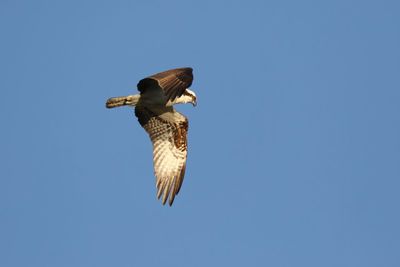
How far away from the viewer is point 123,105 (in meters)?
14.0

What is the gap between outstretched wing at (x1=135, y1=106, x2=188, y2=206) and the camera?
14.7 metres

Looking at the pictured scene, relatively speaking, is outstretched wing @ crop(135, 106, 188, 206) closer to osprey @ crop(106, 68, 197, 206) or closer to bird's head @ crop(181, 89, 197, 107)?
osprey @ crop(106, 68, 197, 206)

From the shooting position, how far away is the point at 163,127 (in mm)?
15234

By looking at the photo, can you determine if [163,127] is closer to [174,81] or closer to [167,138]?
[167,138]

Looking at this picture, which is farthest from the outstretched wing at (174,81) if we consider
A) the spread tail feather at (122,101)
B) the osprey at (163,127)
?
the spread tail feather at (122,101)

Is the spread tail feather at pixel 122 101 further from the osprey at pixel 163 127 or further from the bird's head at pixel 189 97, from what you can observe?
the bird's head at pixel 189 97

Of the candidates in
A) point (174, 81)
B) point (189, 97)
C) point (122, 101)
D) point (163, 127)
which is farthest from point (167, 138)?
point (174, 81)

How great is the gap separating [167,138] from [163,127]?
0.32 meters

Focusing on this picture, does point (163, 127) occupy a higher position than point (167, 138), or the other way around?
point (163, 127)

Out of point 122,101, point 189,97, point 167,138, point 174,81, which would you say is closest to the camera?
point 174,81

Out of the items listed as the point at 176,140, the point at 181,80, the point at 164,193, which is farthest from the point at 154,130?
the point at 181,80

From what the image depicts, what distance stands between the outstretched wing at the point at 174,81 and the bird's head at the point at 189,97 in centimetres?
248

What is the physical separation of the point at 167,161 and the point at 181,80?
3.55 metres

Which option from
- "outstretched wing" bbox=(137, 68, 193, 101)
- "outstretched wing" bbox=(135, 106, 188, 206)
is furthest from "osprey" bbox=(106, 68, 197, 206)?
"outstretched wing" bbox=(137, 68, 193, 101)
